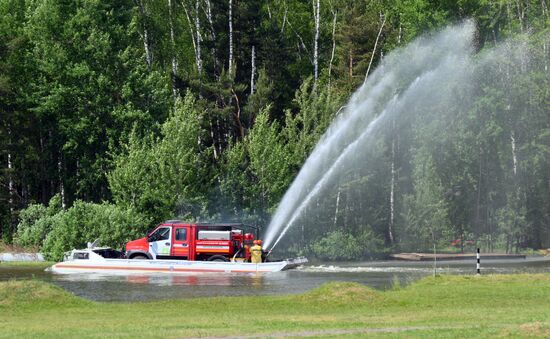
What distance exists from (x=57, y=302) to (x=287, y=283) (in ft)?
39.9


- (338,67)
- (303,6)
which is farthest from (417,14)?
(303,6)

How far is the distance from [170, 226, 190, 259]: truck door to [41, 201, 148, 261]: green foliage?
381 inches

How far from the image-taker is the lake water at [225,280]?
118ft

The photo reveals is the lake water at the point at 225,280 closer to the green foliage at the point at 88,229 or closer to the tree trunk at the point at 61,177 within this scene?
the green foliage at the point at 88,229

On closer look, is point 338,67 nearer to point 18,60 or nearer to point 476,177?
point 476,177

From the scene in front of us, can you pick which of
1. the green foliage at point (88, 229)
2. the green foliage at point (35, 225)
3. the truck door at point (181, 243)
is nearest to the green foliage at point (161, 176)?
the green foliage at point (88, 229)

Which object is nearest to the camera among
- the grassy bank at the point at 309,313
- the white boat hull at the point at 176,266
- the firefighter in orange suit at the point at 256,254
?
the grassy bank at the point at 309,313

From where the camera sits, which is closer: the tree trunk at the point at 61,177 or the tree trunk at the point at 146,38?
the tree trunk at the point at 61,177

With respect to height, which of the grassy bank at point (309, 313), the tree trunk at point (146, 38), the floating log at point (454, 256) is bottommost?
the grassy bank at point (309, 313)

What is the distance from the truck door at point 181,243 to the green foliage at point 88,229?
381 inches

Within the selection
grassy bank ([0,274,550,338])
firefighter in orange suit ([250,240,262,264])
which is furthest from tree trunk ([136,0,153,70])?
grassy bank ([0,274,550,338])

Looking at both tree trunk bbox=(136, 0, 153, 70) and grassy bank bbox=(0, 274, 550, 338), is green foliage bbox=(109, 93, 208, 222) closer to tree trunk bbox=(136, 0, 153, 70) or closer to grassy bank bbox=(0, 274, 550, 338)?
tree trunk bbox=(136, 0, 153, 70)

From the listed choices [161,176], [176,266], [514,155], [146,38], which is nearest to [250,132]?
[161,176]

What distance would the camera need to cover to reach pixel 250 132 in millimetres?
67188
